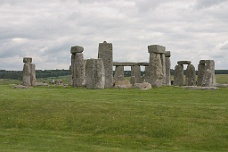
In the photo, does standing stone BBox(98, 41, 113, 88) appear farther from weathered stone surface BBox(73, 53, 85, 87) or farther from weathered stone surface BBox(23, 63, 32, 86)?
weathered stone surface BBox(23, 63, 32, 86)

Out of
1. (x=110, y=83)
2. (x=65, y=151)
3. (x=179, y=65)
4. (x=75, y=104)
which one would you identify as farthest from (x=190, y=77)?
(x=65, y=151)

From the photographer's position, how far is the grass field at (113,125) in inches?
667

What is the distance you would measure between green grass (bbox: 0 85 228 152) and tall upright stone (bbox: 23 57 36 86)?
18503 millimetres

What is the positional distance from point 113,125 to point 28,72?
26913mm

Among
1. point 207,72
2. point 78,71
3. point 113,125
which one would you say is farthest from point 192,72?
point 113,125

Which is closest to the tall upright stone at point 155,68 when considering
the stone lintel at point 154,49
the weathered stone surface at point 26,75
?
the stone lintel at point 154,49

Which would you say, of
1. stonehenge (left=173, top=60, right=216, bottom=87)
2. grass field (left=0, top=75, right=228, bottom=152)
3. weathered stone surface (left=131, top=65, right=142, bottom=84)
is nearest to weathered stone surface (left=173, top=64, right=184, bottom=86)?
stonehenge (left=173, top=60, right=216, bottom=87)

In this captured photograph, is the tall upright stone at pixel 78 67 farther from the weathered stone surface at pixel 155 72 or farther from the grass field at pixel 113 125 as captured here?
the grass field at pixel 113 125

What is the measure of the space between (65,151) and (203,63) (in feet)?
108

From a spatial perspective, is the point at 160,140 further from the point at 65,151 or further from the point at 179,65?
the point at 179,65

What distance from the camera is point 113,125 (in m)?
19.7

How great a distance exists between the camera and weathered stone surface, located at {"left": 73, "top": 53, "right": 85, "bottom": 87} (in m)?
38.9

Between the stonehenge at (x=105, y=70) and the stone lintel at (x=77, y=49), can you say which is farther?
the stone lintel at (x=77, y=49)

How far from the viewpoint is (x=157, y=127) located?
62.1 feet
